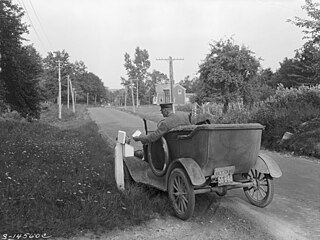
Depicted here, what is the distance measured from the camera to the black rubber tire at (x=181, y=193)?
13.4 feet

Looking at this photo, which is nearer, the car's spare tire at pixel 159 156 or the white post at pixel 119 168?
the car's spare tire at pixel 159 156

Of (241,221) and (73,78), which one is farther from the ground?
(73,78)

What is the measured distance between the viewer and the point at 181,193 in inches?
169

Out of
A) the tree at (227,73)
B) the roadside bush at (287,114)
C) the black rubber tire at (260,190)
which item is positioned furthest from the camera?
the tree at (227,73)

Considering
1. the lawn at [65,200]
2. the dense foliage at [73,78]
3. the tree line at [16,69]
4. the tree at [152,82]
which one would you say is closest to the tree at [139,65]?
the tree at [152,82]

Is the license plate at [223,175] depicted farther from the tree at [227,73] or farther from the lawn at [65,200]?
the tree at [227,73]

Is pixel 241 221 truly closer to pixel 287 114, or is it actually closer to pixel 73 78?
pixel 287 114

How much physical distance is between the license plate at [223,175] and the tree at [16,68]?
1460 cm

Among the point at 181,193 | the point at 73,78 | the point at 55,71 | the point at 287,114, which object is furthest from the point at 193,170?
the point at 73,78

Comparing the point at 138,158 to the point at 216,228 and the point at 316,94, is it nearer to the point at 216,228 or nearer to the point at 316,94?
the point at 216,228

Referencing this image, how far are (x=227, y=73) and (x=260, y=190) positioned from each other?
47.6 feet

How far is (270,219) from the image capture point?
455 centimetres

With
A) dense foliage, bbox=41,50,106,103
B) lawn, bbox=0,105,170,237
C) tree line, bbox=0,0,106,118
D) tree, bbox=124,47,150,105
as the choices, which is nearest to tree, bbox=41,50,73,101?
dense foliage, bbox=41,50,106,103

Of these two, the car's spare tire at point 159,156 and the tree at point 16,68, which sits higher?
the tree at point 16,68
